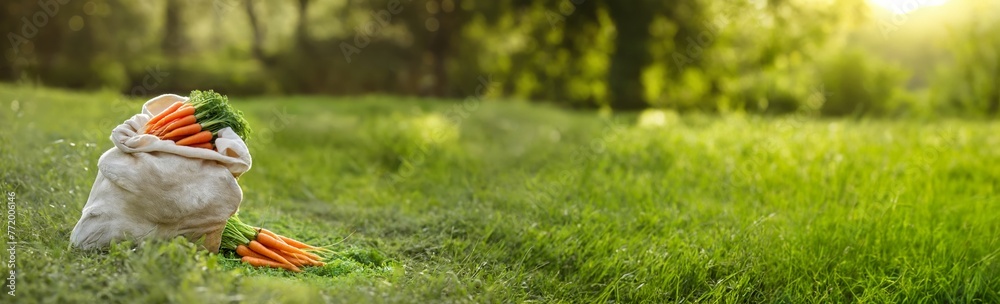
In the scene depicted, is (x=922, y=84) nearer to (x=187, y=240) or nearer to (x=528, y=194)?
(x=528, y=194)

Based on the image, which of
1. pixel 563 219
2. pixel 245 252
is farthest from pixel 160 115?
pixel 563 219

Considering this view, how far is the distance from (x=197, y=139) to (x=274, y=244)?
0.65m

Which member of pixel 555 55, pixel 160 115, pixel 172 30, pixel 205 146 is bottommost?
pixel 172 30

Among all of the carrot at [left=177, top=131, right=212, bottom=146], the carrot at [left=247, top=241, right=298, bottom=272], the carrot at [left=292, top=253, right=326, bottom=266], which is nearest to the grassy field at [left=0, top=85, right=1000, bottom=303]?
the carrot at [left=292, top=253, right=326, bottom=266]

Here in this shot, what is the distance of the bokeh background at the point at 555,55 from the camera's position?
15.7m

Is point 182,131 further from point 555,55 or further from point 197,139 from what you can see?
point 555,55

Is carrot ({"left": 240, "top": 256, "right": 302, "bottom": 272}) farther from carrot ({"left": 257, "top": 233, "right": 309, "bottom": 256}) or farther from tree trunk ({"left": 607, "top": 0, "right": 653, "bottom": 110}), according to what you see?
tree trunk ({"left": 607, "top": 0, "right": 653, "bottom": 110})

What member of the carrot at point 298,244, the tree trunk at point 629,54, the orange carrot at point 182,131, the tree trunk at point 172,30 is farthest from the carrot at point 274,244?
the tree trunk at point 172,30

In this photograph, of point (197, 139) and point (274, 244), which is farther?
point (274, 244)

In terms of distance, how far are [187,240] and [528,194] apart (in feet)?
9.60

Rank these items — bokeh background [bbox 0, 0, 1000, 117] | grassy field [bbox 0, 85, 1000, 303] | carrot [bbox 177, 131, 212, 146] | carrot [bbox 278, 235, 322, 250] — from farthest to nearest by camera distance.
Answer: bokeh background [bbox 0, 0, 1000, 117]
carrot [bbox 278, 235, 322, 250]
carrot [bbox 177, 131, 212, 146]
grassy field [bbox 0, 85, 1000, 303]

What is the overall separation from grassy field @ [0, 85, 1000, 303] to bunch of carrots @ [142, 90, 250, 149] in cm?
51

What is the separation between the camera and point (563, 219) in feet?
17.2

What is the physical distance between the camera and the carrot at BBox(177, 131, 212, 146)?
3.50m
